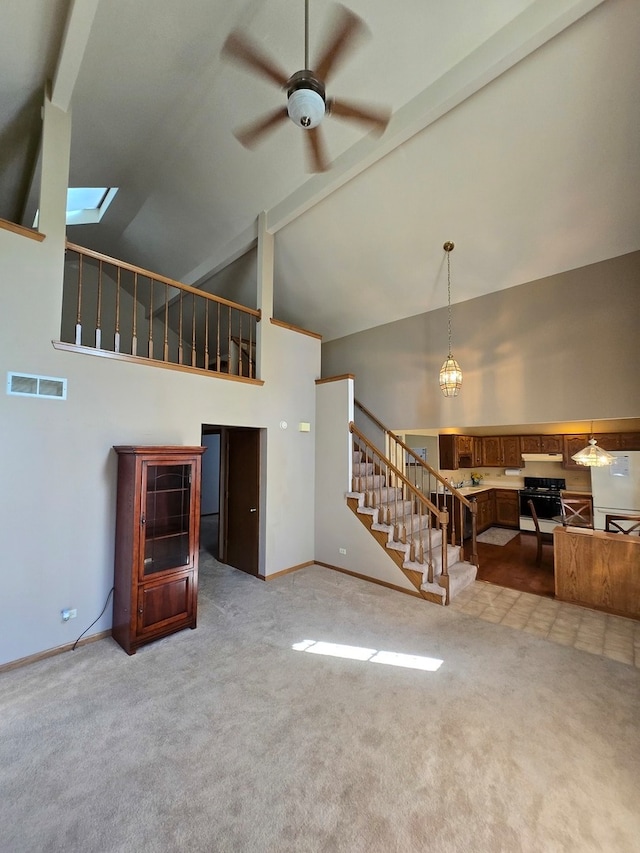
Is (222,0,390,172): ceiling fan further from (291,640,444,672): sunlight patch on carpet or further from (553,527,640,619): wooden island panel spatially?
(553,527,640,619): wooden island panel

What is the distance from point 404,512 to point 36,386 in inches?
167

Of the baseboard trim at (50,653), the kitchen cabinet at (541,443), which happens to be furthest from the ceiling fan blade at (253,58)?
the kitchen cabinet at (541,443)

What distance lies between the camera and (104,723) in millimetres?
2176

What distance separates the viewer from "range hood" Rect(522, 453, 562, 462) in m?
7.01

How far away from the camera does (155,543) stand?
10.2ft

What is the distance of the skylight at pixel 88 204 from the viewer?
5.43 metres

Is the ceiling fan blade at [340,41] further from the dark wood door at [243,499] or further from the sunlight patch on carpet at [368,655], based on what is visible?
the sunlight patch on carpet at [368,655]

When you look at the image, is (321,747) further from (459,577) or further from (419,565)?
(459,577)

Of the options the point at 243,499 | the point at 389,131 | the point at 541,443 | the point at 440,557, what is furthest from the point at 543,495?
the point at 389,131

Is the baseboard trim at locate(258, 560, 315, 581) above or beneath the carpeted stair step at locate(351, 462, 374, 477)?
beneath

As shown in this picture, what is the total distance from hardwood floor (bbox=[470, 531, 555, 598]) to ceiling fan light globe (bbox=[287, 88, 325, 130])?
5004mm

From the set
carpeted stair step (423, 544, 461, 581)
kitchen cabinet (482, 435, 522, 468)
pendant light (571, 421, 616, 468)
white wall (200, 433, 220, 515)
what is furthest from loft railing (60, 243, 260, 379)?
kitchen cabinet (482, 435, 522, 468)

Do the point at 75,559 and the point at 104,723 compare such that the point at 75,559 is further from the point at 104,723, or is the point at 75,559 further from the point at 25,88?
the point at 25,88

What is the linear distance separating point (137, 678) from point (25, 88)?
5096 mm
